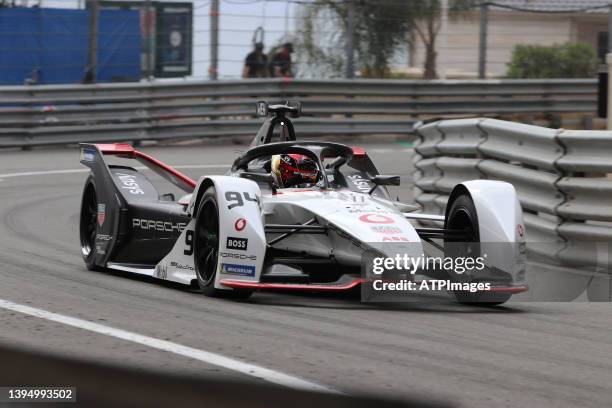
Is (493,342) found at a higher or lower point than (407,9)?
lower

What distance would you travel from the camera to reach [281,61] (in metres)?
20.2

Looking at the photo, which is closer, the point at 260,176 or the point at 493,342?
the point at 493,342

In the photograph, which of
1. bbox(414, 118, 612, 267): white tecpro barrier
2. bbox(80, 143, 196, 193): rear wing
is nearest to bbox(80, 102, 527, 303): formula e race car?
bbox(80, 143, 196, 193): rear wing

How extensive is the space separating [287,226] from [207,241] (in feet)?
2.04

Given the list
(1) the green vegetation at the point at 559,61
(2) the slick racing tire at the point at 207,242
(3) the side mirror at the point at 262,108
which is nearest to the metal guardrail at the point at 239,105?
(1) the green vegetation at the point at 559,61

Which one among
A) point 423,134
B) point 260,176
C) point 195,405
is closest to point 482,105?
point 423,134

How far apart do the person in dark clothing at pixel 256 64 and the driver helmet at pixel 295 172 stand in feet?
39.7

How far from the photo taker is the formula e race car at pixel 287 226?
700cm

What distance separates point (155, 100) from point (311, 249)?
12928 mm

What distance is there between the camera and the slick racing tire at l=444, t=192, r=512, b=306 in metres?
7.04

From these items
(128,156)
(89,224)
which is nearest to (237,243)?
(89,224)

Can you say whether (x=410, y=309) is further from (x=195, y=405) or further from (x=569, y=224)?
(x=195, y=405)

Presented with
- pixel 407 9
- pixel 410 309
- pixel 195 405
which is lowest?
pixel 410 309

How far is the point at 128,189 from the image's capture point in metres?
9.01
